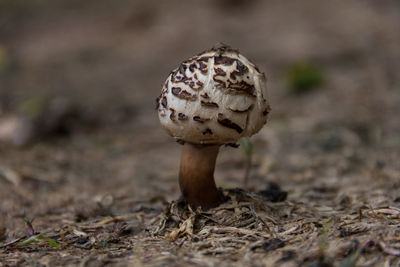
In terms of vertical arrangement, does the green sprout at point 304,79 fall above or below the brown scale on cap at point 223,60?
A: above

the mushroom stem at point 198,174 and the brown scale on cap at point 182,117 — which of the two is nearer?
the brown scale on cap at point 182,117

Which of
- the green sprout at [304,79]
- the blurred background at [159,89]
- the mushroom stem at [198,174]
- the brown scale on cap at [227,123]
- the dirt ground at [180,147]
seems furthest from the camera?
the green sprout at [304,79]

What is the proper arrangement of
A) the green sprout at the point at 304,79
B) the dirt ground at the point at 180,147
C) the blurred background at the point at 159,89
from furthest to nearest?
1. the green sprout at the point at 304,79
2. the blurred background at the point at 159,89
3. the dirt ground at the point at 180,147

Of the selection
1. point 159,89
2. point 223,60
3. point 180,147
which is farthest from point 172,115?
point 159,89

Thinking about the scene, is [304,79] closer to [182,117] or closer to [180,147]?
[180,147]

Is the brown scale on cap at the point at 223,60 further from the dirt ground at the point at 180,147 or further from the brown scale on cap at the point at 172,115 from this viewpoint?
the dirt ground at the point at 180,147

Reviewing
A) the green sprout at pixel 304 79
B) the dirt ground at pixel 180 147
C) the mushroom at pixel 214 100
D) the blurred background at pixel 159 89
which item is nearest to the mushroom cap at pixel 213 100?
the mushroom at pixel 214 100
